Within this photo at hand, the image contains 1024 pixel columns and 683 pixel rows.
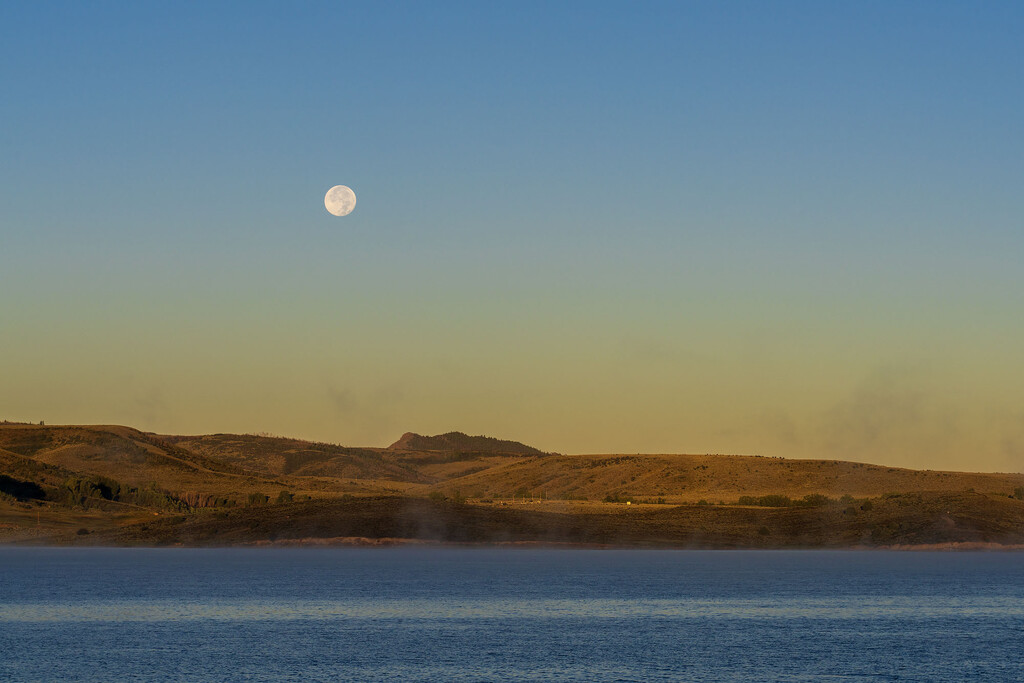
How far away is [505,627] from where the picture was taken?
97375 millimetres

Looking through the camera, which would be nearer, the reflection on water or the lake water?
the lake water

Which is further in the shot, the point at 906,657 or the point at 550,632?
the point at 550,632

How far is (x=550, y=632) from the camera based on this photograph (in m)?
93.9

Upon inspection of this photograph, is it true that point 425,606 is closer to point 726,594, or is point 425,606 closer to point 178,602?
→ point 178,602

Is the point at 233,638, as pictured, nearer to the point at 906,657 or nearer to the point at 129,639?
the point at 129,639

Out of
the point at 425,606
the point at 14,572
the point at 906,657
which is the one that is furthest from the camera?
the point at 14,572

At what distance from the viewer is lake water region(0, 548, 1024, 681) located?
73.6 metres

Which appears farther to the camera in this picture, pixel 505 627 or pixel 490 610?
pixel 490 610

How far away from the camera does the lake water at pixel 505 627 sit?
242ft

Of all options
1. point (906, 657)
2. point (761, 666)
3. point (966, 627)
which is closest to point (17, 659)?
point (761, 666)

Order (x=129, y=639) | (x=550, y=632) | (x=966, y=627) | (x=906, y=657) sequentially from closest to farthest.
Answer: (x=906, y=657) → (x=129, y=639) → (x=550, y=632) → (x=966, y=627)

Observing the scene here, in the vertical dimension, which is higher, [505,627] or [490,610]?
[490,610]

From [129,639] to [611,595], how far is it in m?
57.4

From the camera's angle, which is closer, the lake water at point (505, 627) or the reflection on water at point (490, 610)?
the lake water at point (505, 627)
